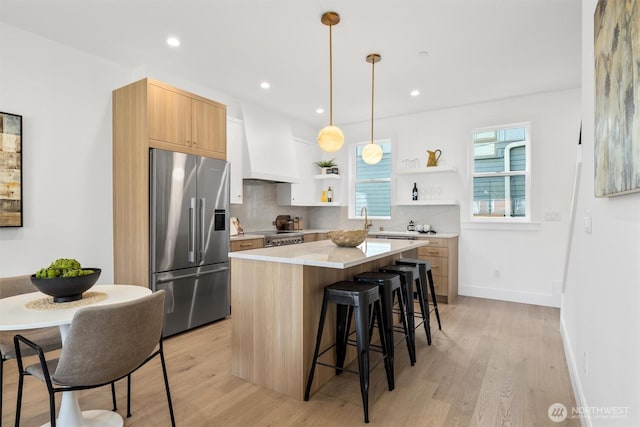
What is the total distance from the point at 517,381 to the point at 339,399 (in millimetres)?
1311

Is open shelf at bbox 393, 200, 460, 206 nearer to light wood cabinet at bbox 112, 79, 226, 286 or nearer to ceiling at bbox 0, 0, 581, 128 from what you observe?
ceiling at bbox 0, 0, 581, 128

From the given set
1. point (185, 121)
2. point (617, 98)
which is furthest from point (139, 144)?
point (617, 98)

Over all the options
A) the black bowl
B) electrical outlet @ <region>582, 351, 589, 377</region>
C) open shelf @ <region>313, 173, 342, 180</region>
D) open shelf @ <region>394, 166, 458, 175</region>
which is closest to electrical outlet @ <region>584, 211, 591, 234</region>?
electrical outlet @ <region>582, 351, 589, 377</region>

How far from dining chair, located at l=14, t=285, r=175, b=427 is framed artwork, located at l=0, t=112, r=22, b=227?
1.85 meters

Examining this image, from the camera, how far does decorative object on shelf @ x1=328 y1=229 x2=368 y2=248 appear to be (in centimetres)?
288

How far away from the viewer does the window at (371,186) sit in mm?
5855

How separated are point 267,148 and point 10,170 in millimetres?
2893

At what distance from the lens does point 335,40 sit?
3.18m

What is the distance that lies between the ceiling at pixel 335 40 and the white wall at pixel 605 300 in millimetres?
886

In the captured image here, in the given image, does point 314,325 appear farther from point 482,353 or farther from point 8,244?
point 8,244

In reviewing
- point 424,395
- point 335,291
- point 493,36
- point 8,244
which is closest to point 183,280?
point 8,244

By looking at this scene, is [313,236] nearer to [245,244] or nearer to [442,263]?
[245,244]

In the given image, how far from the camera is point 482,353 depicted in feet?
9.82

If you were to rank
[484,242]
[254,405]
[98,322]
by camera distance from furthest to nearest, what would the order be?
[484,242] < [254,405] < [98,322]
